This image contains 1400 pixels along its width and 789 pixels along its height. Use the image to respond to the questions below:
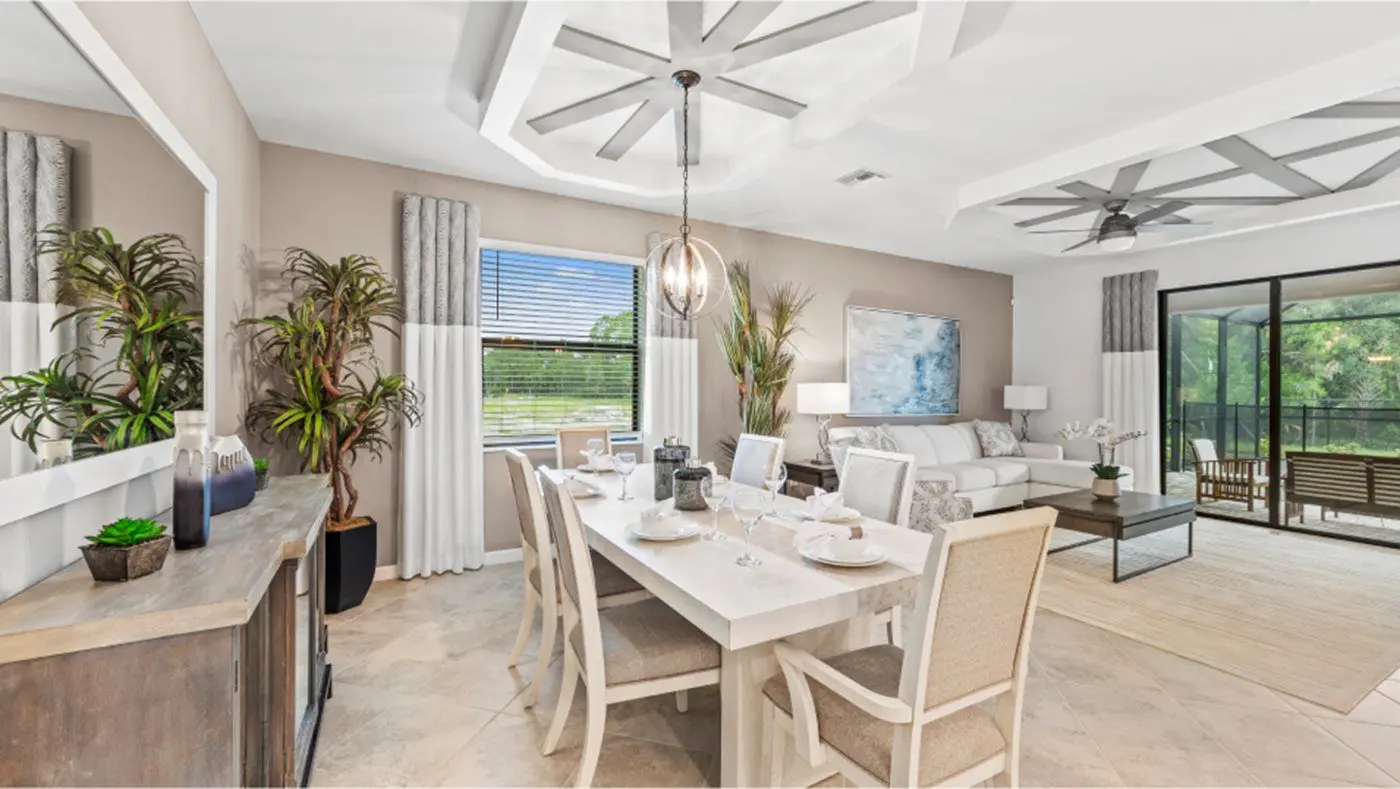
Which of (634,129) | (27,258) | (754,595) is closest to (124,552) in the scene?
(27,258)

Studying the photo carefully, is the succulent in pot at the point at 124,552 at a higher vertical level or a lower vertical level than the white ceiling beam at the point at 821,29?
lower

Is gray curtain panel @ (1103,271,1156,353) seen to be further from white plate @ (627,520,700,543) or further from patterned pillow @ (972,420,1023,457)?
white plate @ (627,520,700,543)

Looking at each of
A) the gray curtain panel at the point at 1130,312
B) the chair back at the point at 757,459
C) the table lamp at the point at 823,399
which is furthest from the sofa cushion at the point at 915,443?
the chair back at the point at 757,459

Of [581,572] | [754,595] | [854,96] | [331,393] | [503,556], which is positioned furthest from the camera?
[503,556]

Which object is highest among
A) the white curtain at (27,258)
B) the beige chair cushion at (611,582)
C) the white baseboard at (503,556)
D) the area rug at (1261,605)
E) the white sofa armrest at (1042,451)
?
the white curtain at (27,258)

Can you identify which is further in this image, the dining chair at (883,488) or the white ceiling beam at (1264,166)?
the white ceiling beam at (1264,166)

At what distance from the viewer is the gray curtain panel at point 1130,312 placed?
578 cm

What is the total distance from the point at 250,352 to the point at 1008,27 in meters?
3.86

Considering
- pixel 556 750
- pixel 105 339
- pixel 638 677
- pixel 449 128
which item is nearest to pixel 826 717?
pixel 638 677

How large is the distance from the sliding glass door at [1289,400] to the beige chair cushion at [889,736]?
5.54 m

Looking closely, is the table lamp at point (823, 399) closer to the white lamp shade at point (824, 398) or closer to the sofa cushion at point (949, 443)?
the white lamp shade at point (824, 398)

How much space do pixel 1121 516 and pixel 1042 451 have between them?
250 cm

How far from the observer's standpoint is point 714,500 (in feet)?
6.57

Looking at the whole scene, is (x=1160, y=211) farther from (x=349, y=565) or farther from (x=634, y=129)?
(x=349, y=565)
